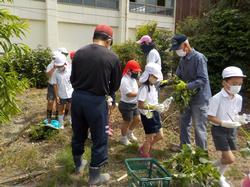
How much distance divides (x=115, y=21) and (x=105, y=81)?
17.3m

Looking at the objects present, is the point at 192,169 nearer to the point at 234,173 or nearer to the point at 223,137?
the point at 223,137

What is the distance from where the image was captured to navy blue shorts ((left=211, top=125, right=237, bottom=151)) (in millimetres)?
3940

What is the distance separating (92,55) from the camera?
3756 millimetres

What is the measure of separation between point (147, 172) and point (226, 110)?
51.5 inches

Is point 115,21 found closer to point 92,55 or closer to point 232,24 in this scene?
point 232,24

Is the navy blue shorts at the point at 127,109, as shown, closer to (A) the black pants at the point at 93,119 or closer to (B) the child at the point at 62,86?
(A) the black pants at the point at 93,119

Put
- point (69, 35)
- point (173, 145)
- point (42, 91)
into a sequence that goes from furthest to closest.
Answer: point (69, 35), point (42, 91), point (173, 145)

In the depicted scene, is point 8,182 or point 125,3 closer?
point 8,182

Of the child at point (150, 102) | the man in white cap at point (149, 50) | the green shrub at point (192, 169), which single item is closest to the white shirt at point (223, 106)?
the green shrub at point (192, 169)

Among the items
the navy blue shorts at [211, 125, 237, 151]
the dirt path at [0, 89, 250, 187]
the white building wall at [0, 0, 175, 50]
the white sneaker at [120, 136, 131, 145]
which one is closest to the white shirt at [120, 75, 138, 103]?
the white sneaker at [120, 136, 131, 145]

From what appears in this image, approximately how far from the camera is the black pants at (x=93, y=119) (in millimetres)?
3838

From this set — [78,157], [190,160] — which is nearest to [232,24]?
[190,160]

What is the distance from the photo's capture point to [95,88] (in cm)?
381

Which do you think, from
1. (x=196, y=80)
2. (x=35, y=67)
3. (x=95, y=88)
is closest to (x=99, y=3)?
(x=35, y=67)
